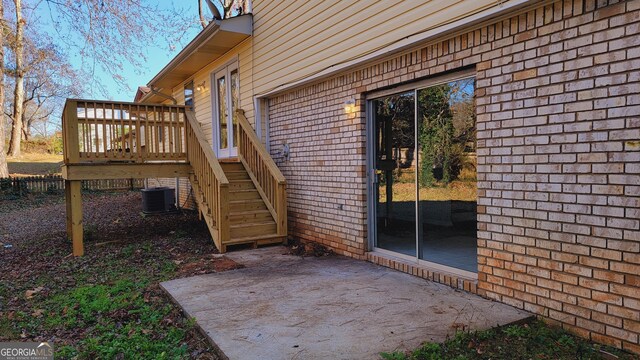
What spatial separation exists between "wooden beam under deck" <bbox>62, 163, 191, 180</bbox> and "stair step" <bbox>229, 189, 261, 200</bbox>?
125 centimetres

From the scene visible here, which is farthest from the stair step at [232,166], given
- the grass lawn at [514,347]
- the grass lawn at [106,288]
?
the grass lawn at [514,347]

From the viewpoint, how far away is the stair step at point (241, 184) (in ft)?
22.5

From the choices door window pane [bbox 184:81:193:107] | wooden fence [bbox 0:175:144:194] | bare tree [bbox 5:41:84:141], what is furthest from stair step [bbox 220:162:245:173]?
bare tree [bbox 5:41:84:141]

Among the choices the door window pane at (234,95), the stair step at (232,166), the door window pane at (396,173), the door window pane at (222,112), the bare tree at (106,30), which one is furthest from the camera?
the door window pane at (222,112)

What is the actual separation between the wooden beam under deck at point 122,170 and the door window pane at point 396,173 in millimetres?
3942

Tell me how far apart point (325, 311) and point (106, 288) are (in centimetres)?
271

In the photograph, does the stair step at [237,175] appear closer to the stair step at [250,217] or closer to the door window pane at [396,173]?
the stair step at [250,217]

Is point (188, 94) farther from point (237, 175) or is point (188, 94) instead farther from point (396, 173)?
point (396, 173)

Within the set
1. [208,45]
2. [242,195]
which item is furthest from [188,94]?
[242,195]

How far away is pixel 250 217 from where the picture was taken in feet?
20.5

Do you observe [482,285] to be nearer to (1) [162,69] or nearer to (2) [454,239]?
(2) [454,239]

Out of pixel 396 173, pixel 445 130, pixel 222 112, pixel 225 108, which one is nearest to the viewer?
pixel 445 130

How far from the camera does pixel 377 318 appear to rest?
10.3 feet

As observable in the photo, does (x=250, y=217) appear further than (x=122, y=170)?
No
